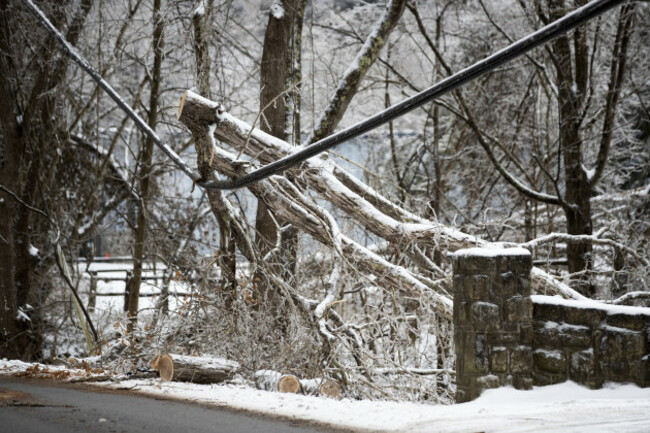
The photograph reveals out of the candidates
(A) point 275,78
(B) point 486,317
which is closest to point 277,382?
(B) point 486,317

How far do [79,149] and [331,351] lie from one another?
8986 mm

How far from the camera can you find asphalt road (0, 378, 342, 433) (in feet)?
12.8

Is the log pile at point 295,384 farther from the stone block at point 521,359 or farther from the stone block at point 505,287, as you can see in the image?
the stone block at point 505,287

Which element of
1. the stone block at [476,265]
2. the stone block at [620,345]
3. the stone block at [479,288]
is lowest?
the stone block at [620,345]

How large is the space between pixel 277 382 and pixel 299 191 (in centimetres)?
207

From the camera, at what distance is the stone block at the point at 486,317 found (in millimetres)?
4758

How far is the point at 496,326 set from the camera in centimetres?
475

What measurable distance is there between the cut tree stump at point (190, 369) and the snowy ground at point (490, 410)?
2.21 ft

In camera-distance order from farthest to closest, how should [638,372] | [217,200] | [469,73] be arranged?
[217,200]
[638,372]
[469,73]

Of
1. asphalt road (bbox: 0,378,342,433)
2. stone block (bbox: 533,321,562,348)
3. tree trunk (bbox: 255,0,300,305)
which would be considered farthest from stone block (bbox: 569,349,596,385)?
tree trunk (bbox: 255,0,300,305)

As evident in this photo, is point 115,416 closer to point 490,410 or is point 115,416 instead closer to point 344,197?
point 490,410

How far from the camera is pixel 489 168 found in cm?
1384

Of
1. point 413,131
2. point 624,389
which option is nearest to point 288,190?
point 624,389

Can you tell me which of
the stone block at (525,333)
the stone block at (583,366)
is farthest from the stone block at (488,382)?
the stone block at (583,366)
